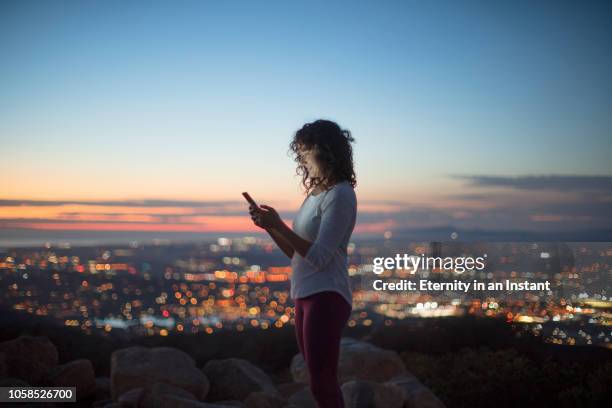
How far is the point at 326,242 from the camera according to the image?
103 inches

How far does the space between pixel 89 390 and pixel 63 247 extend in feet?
32.0

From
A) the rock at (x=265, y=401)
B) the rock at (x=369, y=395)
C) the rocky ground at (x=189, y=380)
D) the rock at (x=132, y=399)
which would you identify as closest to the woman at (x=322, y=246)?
the rock at (x=369, y=395)

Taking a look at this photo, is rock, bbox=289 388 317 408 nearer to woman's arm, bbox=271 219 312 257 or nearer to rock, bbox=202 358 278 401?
rock, bbox=202 358 278 401

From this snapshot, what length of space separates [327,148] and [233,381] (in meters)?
4.36

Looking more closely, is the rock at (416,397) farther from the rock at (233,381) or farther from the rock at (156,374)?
the rock at (156,374)

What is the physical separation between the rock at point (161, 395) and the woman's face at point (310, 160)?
10.4 feet

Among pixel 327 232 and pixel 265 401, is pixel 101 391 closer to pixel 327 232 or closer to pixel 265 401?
pixel 265 401

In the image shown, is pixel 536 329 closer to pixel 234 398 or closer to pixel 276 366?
pixel 276 366

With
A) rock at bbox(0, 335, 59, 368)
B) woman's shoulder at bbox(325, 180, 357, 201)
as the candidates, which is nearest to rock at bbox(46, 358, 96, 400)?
rock at bbox(0, 335, 59, 368)

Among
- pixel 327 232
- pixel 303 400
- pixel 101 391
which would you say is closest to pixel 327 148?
pixel 327 232

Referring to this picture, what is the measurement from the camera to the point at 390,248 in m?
10.1

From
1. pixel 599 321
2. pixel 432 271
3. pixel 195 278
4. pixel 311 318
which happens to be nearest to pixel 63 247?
pixel 195 278

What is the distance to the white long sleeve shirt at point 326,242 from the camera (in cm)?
263

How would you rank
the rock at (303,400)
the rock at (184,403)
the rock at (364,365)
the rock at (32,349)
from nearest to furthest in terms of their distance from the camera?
the rock at (184,403), the rock at (303,400), the rock at (32,349), the rock at (364,365)
